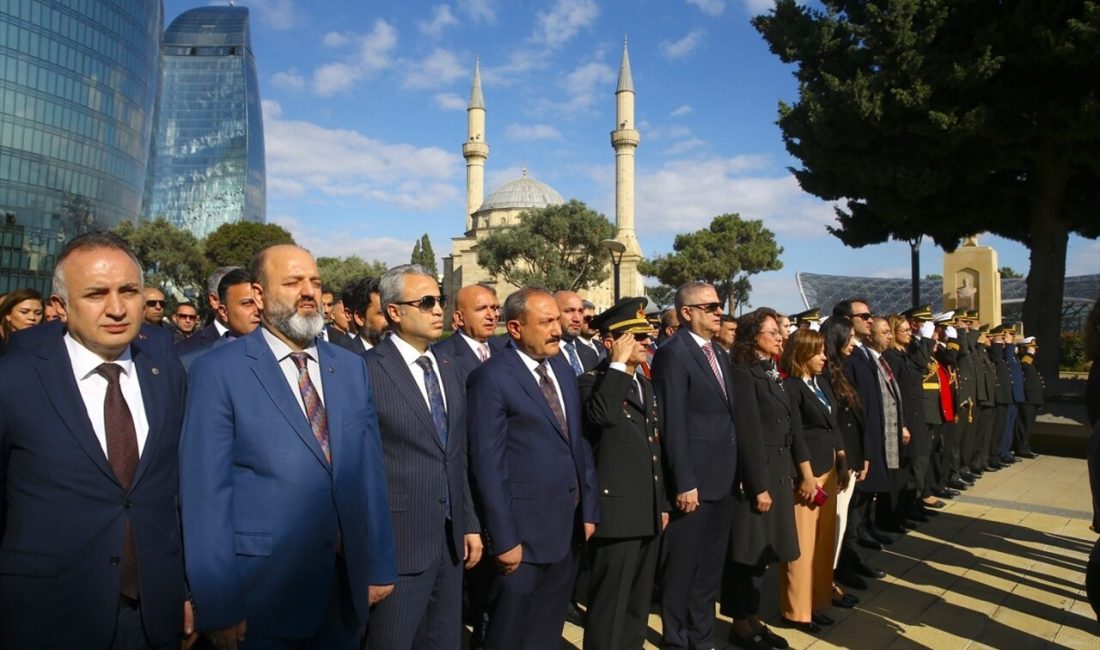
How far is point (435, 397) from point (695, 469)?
1.85 metres

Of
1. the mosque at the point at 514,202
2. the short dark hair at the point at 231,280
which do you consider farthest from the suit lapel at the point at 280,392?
the mosque at the point at 514,202

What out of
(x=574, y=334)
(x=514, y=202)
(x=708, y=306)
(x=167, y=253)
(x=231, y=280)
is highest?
(x=514, y=202)

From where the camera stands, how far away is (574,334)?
8.77m

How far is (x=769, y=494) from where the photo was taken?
4496mm

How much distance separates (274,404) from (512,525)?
1.31 metres

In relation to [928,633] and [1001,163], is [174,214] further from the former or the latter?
[928,633]

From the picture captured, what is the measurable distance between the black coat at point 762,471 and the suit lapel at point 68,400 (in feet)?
11.3

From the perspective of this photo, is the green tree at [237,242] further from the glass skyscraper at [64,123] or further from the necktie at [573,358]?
the necktie at [573,358]

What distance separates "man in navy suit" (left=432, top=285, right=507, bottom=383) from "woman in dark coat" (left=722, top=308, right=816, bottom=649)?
175cm

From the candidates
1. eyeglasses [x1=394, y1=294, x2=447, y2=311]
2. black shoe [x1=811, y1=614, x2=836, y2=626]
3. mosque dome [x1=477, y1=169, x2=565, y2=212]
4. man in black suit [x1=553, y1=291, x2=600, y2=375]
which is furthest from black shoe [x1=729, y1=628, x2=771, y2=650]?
mosque dome [x1=477, y1=169, x2=565, y2=212]

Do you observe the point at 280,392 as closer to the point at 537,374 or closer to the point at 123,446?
the point at 123,446

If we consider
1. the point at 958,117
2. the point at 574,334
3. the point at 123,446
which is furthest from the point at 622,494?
the point at 958,117

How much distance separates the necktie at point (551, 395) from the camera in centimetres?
354

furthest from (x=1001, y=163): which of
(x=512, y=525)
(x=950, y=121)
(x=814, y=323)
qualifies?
(x=512, y=525)
